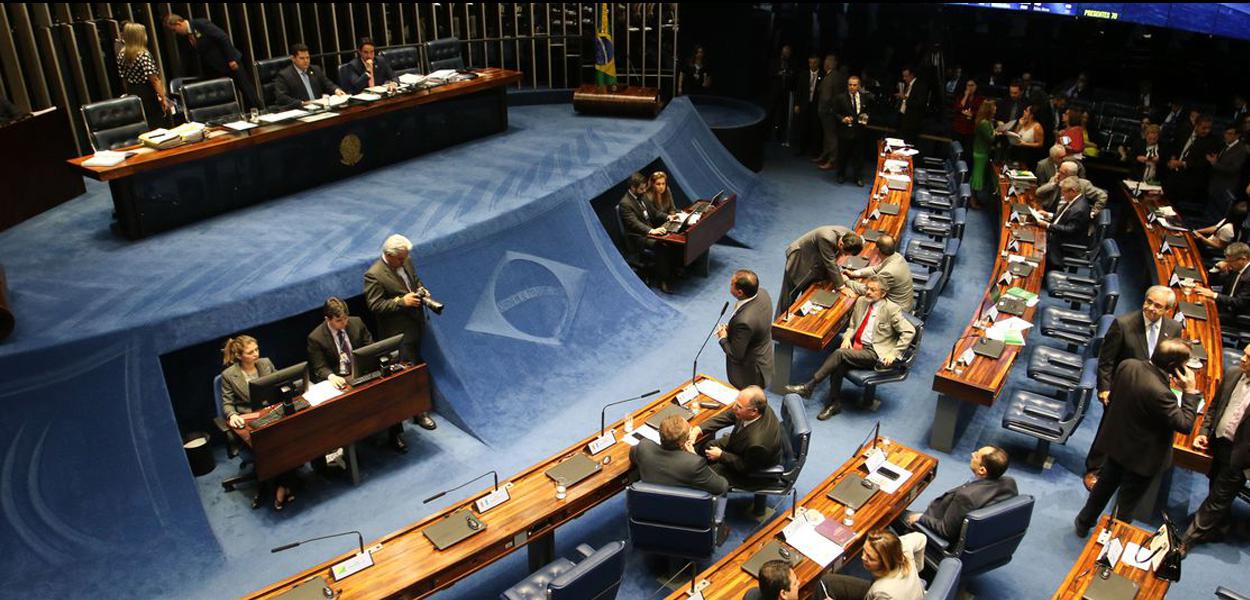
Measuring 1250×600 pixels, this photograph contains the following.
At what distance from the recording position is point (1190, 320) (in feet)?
26.6

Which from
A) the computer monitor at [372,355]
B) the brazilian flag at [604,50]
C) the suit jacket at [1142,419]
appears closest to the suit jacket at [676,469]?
the computer monitor at [372,355]

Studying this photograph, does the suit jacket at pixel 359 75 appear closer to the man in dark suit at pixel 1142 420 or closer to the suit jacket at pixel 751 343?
the suit jacket at pixel 751 343

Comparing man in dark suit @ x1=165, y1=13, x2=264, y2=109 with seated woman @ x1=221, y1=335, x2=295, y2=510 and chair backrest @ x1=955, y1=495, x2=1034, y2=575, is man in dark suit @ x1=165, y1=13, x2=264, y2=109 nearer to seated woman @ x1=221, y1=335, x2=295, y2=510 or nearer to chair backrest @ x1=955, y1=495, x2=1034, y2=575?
seated woman @ x1=221, y1=335, x2=295, y2=510

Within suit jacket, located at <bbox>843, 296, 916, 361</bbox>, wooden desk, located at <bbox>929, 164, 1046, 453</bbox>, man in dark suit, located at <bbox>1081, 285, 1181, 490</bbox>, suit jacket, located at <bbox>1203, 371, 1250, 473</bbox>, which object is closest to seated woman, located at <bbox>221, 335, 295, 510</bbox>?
suit jacket, located at <bbox>843, 296, 916, 361</bbox>

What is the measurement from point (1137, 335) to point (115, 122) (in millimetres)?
8945

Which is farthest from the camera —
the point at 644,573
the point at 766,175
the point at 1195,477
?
the point at 766,175

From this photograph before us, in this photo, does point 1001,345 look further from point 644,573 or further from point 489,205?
point 489,205

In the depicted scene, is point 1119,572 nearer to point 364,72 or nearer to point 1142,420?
point 1142,420

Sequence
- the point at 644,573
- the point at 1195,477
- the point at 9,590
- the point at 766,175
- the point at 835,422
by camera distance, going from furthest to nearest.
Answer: the point at 766,175 < the point at 835,422 < the point at 1195,477 < the point at 644,573 < the point at 9,590

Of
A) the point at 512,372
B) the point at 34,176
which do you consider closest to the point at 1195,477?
the point at 512,372

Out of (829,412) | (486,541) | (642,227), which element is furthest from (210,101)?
(829,412)

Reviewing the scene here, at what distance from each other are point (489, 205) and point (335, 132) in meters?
1.93

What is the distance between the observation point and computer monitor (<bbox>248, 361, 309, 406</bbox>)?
6223 millimetres

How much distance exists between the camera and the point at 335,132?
9641 mm
